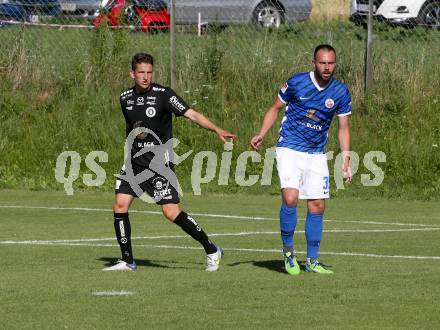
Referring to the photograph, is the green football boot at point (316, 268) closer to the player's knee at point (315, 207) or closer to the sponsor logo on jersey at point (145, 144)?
the player's knee at point (315, 207)

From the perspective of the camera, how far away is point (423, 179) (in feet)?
66.8

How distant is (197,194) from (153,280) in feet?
31.6

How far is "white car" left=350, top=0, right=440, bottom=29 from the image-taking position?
78.6 ft

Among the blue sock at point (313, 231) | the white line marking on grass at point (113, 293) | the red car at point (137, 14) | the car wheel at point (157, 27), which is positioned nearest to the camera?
the white line marking on grass at point (113, 293)

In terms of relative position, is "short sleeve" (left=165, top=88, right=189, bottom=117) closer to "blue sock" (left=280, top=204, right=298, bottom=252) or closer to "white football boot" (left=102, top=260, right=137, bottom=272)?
"blue sock" (left=280, top=204, right=298, bottom=252)

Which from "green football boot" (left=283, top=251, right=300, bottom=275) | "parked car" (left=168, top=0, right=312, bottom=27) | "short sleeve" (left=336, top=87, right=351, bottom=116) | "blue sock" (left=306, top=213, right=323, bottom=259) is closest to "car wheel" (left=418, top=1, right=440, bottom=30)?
"parked car" (left=168, top=0, right=312, bottom=27)

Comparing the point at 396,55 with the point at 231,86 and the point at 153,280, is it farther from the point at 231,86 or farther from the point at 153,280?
the point at 153,280

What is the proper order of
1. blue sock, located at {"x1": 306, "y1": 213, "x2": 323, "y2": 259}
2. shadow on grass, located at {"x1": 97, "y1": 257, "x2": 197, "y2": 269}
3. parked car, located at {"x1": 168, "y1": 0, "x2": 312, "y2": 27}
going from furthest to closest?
parked car, located at {"x1": 168, "y1": 0, "x2": 312, "y2": 27}
shadow on grass, located at {"x1": 97, "y1": 257, "x2": 197, "y2": 269}
blue sock, located at {"x1": 306, "y1": 213, "x2": 323, "y2": 259}

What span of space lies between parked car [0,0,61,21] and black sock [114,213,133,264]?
14301 millimetres

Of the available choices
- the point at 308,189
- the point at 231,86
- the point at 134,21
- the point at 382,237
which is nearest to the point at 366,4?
the point at 231,86

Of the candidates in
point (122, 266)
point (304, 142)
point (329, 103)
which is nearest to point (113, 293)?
point (122, 266)

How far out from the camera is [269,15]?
83.0ft

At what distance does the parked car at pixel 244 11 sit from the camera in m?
25.1

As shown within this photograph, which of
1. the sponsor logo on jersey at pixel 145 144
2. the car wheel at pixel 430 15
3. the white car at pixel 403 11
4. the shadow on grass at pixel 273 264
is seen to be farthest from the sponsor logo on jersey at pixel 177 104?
the car wheel at pixel 430 15
